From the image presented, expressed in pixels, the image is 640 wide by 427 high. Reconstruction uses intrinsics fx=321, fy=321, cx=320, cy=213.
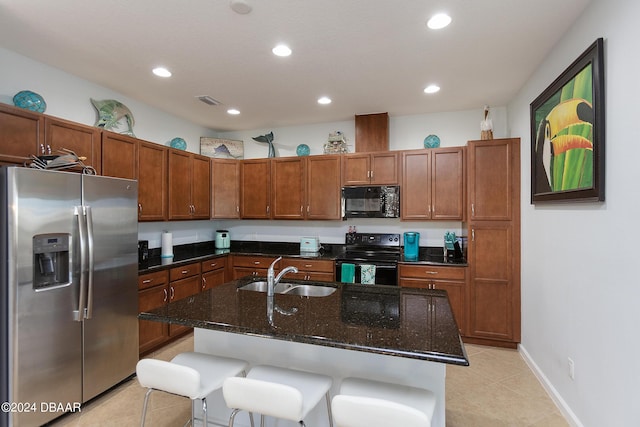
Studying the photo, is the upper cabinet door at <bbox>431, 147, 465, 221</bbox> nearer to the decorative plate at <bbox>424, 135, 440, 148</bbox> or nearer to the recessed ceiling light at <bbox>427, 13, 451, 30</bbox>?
Result: the decorative plate at <bbox>424, 135, 440, 148</bbox>

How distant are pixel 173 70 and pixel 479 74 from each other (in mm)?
2790

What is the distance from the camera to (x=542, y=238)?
9.02ft

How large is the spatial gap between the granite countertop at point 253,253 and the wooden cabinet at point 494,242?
0.29 metres

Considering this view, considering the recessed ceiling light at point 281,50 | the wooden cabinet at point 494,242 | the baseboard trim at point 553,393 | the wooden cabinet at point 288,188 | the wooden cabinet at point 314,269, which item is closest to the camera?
the baseboard trim at point 553,393

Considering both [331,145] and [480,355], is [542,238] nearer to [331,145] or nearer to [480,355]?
[480,355]

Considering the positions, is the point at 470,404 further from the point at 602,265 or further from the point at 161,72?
the point at 161,72

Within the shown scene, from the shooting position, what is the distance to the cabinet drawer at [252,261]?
13.9 feet

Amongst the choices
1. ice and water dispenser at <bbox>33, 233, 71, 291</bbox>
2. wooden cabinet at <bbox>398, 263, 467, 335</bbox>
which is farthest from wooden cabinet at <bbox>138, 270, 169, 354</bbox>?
wooden cabinet at <bbox>398, 263, 467, 335</bbox>

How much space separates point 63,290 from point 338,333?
2.05 meters

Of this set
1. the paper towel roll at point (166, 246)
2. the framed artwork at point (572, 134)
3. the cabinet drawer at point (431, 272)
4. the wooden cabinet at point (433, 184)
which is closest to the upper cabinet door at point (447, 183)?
the wooden cabinet at point (433, 184)

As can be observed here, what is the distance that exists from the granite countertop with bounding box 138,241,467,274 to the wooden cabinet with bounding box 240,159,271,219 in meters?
0.53

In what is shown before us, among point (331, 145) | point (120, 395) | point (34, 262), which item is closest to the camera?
point (34, 262)

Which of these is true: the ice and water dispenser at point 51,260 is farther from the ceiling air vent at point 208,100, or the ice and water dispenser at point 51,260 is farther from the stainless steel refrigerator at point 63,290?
the ceiling air vent at point 208,100

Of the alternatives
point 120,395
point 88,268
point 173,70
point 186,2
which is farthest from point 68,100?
point 120,395
